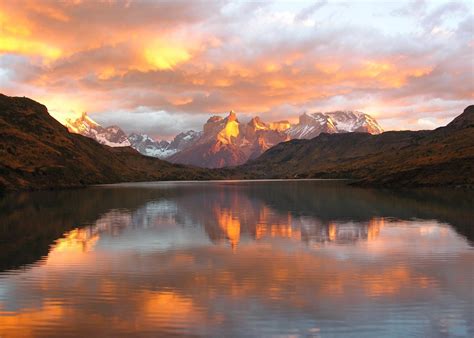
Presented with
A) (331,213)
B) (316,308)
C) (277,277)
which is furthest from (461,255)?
(331,213)

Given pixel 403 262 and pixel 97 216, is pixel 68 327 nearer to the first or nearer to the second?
pixel 403 262

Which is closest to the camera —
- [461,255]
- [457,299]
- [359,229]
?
[457,299]

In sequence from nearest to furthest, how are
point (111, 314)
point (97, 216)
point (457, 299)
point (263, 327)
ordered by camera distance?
point (263, 327) < point (111, 314) < point (457, 299) < point (97, 216)

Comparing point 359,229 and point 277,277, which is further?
point 359,229

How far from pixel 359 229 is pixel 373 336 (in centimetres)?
5620

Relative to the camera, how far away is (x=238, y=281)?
42875 millimetres

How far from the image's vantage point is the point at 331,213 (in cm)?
11550

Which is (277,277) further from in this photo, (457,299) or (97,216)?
(97,216)

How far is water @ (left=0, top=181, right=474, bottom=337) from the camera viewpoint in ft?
99.6

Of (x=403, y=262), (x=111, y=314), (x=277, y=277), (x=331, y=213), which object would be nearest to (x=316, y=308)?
(x=277, y=277)

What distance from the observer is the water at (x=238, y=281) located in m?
30.4

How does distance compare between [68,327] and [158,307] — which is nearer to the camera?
[68,327]

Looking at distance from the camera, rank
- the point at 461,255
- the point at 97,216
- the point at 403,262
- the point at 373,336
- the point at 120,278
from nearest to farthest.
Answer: the point at 373,336 < the point at 120,278 < the point at 403,262 < the point at 461,255 < the point at 97,216

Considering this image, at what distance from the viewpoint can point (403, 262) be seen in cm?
5184
